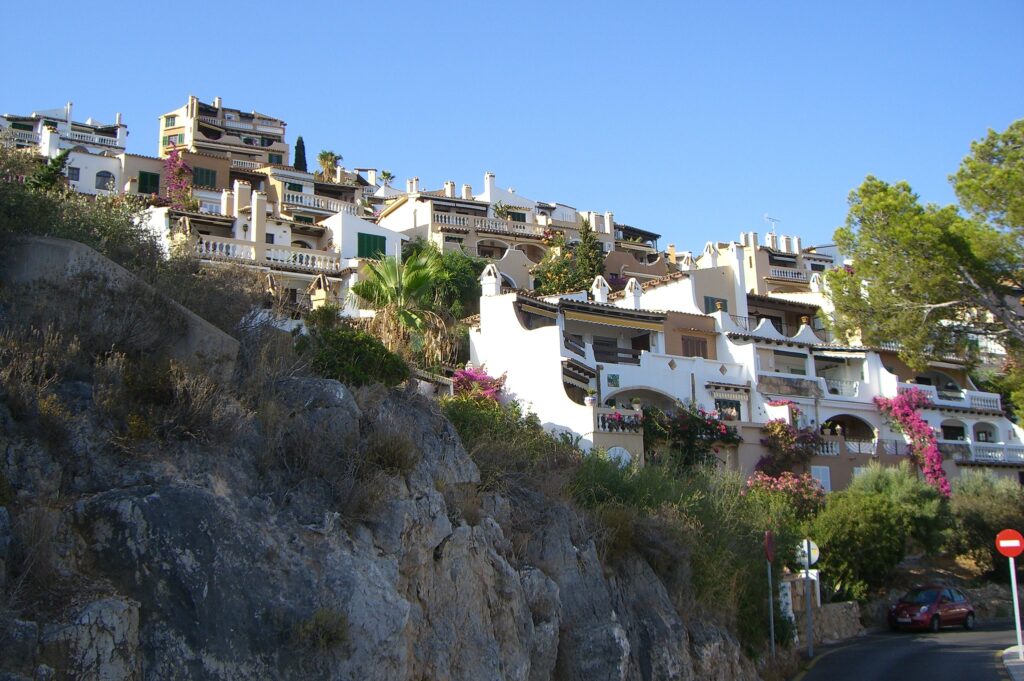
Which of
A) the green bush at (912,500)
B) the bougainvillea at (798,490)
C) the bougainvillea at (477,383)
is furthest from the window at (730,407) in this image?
the bougainvillea at (477,383)

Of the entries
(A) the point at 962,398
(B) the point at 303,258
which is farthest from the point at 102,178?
(A) the point at 962,398

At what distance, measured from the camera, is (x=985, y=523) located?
37750mm

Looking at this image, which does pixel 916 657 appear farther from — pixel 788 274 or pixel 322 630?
pixel 788 274

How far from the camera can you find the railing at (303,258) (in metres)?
45.2

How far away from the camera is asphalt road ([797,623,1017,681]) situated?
22016mm

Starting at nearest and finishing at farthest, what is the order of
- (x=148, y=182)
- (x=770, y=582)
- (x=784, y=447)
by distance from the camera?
(x=770, y=582) → (x=784, y=447) → (x=148, y=182)

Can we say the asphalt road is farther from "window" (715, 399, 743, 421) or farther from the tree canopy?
"window" (715, 399, 743, 421)

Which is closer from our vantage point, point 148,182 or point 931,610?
point 931,610

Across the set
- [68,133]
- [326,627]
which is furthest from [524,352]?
[68,133]

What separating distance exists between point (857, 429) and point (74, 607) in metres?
44.1

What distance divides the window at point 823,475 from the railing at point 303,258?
72.9 ft

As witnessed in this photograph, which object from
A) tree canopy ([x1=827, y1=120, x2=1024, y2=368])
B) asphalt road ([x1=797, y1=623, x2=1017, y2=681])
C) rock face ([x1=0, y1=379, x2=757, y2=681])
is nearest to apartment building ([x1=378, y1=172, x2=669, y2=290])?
tree canopy ([x1=827, y1=120, x2=1024, y2=368])

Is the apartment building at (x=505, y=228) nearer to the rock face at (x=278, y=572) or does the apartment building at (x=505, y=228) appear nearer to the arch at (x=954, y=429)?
the arch at (x=954, y=429)

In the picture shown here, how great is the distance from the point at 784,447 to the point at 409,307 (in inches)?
607
